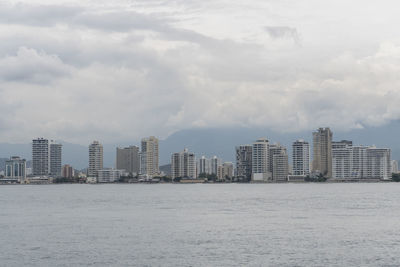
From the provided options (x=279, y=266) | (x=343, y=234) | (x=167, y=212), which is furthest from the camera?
(x=167, y=212)

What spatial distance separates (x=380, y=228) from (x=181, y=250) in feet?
73.6

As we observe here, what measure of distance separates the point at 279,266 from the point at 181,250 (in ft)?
29.0

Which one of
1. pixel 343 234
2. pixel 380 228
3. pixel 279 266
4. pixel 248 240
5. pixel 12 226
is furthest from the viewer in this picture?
pixel 12 226

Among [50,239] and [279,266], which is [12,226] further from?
[279,266]

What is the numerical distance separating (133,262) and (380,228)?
2754 cm

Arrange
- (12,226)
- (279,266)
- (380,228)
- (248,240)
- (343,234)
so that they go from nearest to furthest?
(279,266) → (248,240) → (343,234) → (380,228) → (12,226)

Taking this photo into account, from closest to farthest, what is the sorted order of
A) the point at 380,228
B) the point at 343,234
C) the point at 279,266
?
the point at 279,266 → the point at 343,234 → the point at 380,228

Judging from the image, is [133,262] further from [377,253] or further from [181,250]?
[377,253]

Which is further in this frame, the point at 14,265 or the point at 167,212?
the point at 167,212

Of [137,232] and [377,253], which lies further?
[137,232]

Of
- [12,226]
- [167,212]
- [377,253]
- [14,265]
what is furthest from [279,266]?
[167,212]

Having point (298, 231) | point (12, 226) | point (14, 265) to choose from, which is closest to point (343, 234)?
point (298, 231)

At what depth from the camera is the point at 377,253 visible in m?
42.2

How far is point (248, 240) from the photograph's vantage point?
1916 inches
